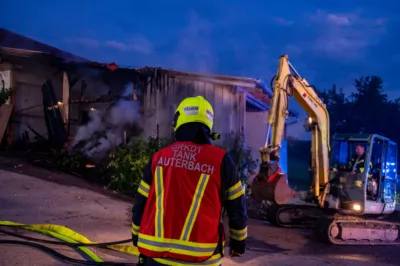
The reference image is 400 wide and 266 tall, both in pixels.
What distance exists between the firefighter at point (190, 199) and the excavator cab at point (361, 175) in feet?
26.0

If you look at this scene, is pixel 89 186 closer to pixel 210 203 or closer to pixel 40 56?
pixel 40 56

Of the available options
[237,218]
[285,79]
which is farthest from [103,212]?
[237,218]

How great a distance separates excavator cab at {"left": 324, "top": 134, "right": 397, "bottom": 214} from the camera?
32.9 feet

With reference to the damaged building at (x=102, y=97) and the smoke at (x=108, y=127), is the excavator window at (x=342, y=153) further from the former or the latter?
the smoke at (x=108, y=127)

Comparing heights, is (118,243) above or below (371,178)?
below

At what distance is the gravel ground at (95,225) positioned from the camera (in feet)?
20.2

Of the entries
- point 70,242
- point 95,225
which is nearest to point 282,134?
point 95,225

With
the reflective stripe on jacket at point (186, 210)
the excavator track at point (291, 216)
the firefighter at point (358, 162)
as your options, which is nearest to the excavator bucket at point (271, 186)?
the firefighter at point (358, 162)

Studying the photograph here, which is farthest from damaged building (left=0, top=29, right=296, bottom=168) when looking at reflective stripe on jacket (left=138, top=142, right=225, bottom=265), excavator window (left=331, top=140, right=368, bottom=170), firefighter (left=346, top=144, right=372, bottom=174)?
reflective stripe on jacket (left=138, top=142, right=225, bottom=265)

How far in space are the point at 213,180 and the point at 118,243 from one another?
368cm

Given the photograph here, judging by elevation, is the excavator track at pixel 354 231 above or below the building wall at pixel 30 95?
below

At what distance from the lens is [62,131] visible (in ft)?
48.8

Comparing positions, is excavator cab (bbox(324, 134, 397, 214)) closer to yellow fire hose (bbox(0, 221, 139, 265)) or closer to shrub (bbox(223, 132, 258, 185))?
shrub (bbox(223, 132, 258, 185))

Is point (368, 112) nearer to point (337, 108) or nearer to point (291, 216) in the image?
point (337, 108)
